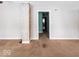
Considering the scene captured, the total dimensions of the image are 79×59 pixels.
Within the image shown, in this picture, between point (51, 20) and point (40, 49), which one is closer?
point (40, 49)

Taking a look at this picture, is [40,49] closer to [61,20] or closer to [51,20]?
[51,20]

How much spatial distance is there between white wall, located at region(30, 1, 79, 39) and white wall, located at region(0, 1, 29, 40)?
519 millimetres

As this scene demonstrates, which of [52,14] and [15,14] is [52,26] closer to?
[52,14]

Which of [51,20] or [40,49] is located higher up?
[51,20]

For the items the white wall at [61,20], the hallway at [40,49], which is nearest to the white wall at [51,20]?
the white wall at [61,20]

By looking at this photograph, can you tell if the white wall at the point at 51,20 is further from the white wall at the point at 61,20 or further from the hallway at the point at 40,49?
the hallway at the point at 40,49

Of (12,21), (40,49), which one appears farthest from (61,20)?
(40,49)

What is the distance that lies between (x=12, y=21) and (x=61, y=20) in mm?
2134

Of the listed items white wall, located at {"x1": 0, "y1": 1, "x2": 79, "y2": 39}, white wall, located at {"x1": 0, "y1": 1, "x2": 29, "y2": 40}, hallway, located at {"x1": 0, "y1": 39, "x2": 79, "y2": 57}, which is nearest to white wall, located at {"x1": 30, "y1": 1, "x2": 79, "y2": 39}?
white wall, located at {"x1": 0, "y1": 1, "x2": 79, "y2": 39}

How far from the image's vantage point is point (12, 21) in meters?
5.96

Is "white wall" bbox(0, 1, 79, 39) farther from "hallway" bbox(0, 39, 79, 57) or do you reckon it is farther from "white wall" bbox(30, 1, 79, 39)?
"hallway" bbox(0, 39, 79, 57)

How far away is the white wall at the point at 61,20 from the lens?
5918 mm

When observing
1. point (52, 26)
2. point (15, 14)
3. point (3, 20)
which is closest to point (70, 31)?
point (52, 26)

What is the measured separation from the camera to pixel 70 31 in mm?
6062
